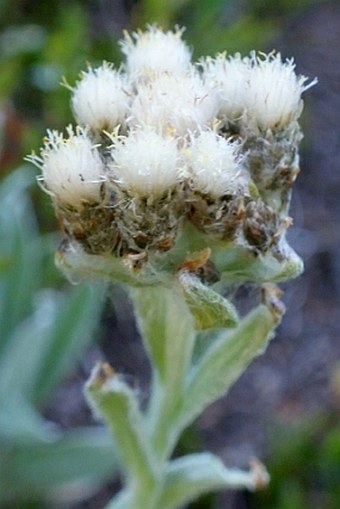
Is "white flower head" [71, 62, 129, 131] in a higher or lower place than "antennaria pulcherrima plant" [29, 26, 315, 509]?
higher

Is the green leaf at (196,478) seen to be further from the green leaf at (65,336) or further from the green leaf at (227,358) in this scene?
the green leaf at (65,336)

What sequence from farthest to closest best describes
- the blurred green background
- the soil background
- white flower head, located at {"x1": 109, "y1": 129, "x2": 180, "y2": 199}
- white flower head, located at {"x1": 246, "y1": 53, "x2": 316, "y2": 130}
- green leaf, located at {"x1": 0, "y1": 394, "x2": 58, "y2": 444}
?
the soil background → the blurred green background → green leaf, located at {"x1": 0, "y1": 394, "x2": 58, "y2": 444} → white flower head, located at {"x1": 246, "y1": 53, "x2": 316, "y2": 130} → white flower head, located at {"x1": 109, "y1": 129, "x2": 180, "y2": 199}

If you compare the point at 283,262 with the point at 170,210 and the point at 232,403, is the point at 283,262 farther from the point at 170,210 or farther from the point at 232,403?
the point at 232,403

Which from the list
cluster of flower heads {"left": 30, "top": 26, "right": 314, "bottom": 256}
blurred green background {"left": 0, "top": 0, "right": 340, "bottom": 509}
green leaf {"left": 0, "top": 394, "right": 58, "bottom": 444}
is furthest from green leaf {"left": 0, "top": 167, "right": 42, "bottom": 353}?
cluster of flower heads {"left": 30, "top": 26, "right": 314, "bottom": 256}

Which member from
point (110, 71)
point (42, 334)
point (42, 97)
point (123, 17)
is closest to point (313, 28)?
point (123, 17)

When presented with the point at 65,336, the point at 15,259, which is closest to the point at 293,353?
the point at 65,336

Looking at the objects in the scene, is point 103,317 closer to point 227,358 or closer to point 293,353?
point 293,353

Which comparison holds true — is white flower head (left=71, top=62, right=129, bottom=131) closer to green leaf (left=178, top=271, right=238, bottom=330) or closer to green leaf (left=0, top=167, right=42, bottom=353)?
green leaf (left=178, top=271, right=238, bottom=330)
